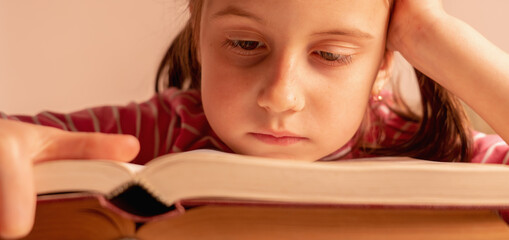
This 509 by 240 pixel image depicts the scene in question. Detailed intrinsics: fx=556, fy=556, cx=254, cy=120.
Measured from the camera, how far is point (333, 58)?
748 mm

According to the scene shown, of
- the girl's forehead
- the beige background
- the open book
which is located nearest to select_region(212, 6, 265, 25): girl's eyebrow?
the girl's forehead

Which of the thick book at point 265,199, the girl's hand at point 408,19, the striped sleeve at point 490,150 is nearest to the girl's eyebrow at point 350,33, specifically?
the girl's hand at point 408,19

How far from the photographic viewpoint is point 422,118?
109 centimetres

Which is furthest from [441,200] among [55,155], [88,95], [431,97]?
[88,95]

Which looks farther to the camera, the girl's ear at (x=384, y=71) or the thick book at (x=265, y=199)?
the girl's ear at (x=384, y=71)

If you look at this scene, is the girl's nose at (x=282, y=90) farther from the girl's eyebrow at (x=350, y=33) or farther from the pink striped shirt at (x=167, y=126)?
the pink striped shirt at (x=167, y=126)

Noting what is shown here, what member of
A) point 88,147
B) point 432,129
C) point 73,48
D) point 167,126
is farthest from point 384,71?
point 73,48

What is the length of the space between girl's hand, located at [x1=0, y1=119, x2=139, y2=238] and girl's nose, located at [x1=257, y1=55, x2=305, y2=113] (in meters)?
0.19

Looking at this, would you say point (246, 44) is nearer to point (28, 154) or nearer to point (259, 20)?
point (259, 20)

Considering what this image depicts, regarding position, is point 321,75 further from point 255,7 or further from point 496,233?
point 496,233

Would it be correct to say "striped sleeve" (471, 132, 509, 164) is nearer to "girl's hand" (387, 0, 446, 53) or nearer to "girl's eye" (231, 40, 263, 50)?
"girl's hand" (387, 0, 446, 53)

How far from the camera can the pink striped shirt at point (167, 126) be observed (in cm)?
100

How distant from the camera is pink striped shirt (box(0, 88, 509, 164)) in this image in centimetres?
100

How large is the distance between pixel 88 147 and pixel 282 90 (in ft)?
0.80
